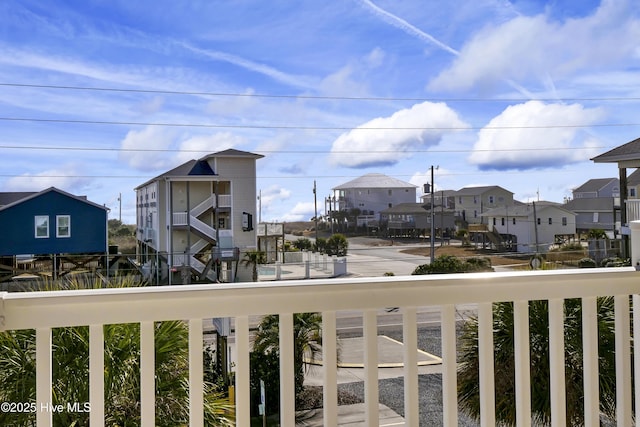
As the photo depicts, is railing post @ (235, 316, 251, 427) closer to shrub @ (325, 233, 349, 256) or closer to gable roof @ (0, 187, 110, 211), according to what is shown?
shrub @ (325, 233, 349, 256)

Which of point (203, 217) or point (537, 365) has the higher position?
point (203, 217)

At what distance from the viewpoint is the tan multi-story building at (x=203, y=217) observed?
303 cm

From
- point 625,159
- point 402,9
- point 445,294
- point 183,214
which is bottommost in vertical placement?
point 445,294

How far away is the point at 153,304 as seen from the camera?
828 mm

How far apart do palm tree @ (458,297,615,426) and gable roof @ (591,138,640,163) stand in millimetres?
1910

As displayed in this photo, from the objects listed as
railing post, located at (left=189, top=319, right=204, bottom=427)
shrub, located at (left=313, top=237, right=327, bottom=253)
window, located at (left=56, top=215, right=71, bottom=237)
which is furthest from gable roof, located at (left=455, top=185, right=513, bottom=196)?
railing post, located at (left=189, top=319, right=204, bottom=427)

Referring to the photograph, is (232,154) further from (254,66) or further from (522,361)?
(522,361)

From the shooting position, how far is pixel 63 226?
9.64ft

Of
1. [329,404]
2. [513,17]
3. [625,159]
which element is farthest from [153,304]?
[625,159]

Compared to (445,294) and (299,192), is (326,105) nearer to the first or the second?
(299,192)

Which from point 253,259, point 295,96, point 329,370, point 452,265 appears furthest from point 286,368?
point 295,96

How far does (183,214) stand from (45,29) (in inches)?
49.2

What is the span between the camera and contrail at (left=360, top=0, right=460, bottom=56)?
119 inches

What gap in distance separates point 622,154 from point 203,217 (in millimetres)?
2913
